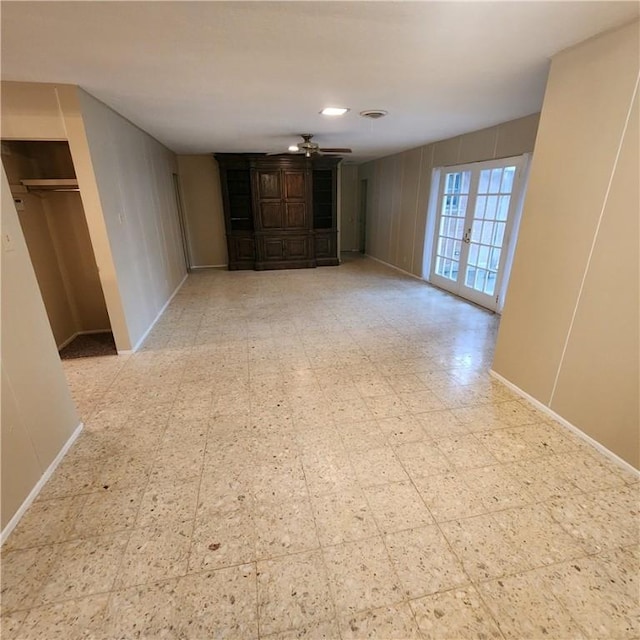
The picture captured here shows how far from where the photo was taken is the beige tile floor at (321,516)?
4.17ft

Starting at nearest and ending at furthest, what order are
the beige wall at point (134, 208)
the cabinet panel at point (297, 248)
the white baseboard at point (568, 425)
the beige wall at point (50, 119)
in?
Result: the white baseboard at point (568, 425) < the beige wall at point (50, 119) < the beige wall at point (134, 208) < the cabinet panel at point (297, 248)

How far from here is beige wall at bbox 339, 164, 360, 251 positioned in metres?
8.58

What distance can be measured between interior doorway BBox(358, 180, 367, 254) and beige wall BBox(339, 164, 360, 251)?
80 millimetres

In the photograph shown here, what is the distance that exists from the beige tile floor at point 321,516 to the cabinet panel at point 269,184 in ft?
15.5

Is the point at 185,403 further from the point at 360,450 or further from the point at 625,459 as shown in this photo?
the point at 625,459

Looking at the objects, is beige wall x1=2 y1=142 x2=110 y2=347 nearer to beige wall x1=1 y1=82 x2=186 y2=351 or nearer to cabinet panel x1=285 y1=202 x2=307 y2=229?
beige wall x1=1 y1=82 x2=186 y2=351

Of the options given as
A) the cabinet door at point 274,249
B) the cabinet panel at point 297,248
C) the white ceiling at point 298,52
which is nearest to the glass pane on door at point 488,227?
the white ceiling at point 298,52

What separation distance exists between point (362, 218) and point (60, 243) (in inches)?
264

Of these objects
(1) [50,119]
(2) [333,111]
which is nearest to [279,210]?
(2) [333,111]

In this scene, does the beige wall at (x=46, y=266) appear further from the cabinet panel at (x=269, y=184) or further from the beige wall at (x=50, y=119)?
the cabinet panel at (x=269, y=184)

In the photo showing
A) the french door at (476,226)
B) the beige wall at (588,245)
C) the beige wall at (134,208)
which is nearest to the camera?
the beige wall at (588,245)

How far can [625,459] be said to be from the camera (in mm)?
1914

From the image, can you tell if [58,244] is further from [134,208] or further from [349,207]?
[349,207]

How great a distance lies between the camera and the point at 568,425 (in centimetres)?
223
